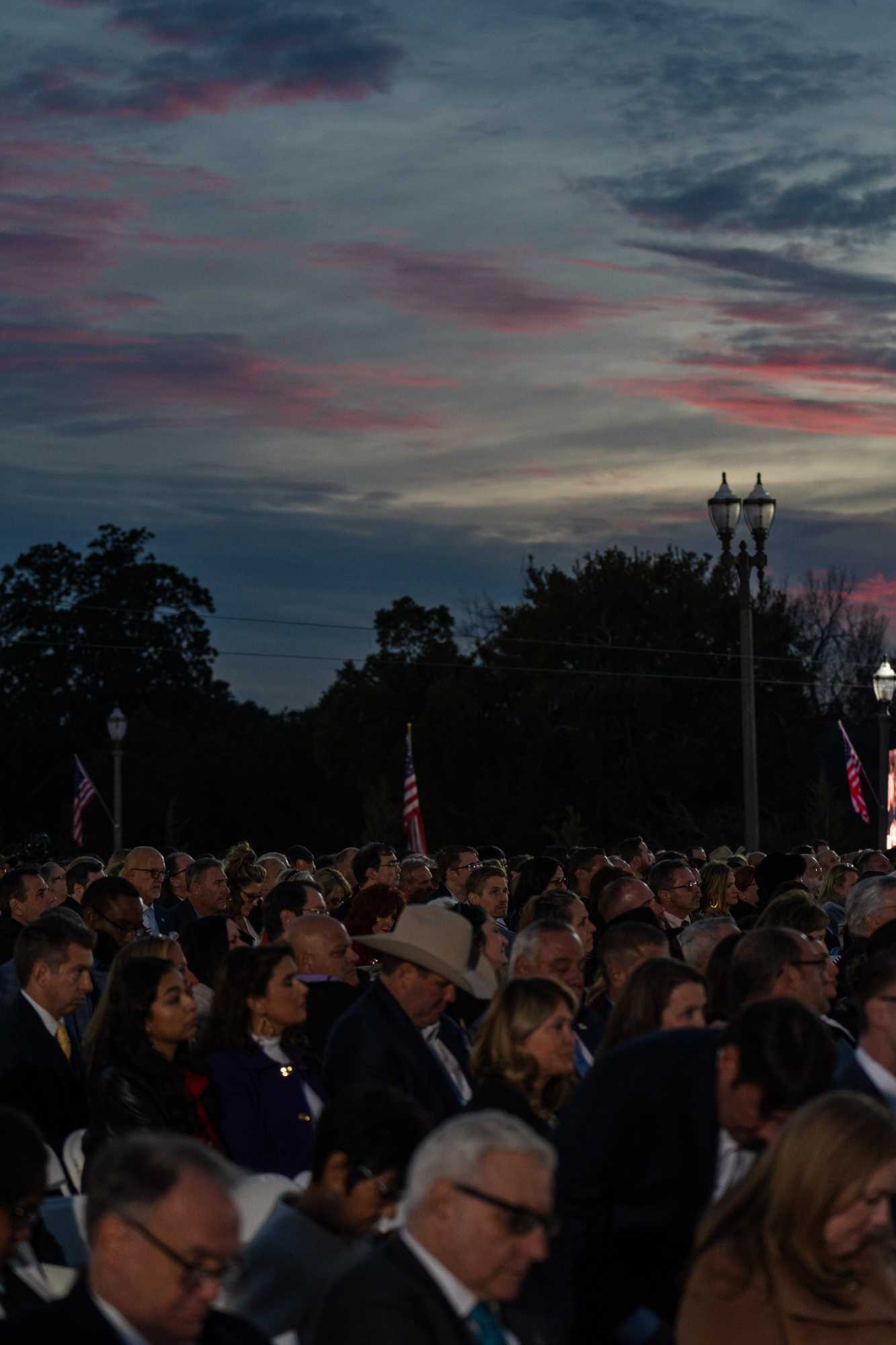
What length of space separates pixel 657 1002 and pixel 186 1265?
278cm

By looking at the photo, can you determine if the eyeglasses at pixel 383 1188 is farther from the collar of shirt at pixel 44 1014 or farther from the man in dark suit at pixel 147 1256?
the collar of shirt at pixel 44 1014

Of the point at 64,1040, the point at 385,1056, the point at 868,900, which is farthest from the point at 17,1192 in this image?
the point at 868,900

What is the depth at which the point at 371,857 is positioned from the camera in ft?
50.8

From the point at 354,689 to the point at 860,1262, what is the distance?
62.8m

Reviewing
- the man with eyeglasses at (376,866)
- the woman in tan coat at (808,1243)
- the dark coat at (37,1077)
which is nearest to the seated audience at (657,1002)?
the woman in tan coat at (808,1243)

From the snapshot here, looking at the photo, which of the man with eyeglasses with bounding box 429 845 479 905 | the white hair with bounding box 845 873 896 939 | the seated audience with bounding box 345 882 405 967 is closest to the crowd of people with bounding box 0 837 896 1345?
the seated audience with bounding box 345 882 405 967

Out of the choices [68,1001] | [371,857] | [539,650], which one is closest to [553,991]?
[68,1001]

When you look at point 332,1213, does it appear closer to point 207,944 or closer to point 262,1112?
point 262,1112

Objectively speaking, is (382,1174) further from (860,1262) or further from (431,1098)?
(431,1098)

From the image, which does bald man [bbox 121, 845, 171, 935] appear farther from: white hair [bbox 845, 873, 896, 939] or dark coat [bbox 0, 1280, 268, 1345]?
dark coat [bbox 0, 1280, 268, 1345]

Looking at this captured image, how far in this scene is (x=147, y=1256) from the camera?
410 cm

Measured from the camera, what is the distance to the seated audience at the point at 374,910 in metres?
10.7

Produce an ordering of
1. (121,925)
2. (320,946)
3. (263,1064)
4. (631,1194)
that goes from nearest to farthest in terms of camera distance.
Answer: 1. (631,1194)
2. (263,1064)
3. (320,946)
4. (121,925)

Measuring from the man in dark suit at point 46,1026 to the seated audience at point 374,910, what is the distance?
2349 mm
